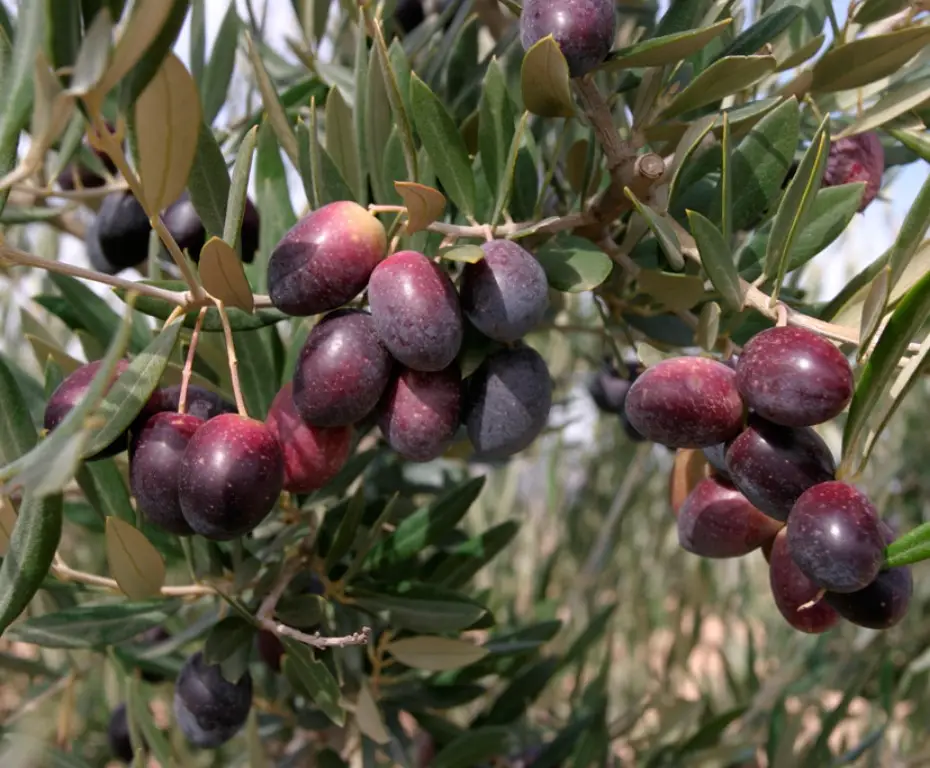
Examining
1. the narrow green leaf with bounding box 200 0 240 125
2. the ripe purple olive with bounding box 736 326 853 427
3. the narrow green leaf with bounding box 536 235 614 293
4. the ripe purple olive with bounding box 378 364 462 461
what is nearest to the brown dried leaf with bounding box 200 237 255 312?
the ripe purple olive with bounding box 378 364 462 461

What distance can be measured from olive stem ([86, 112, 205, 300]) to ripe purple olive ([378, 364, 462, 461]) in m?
0.15

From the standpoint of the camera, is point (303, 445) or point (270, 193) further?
point (270, 193)

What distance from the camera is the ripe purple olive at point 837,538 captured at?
49cm

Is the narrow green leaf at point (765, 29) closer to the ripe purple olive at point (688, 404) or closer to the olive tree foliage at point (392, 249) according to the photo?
the olive tree foliage at point (392, 249)

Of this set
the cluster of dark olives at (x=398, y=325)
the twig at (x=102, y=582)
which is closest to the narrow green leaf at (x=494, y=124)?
the cluster of dark olives at (x=398, y=325)

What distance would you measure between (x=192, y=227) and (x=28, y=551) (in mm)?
401

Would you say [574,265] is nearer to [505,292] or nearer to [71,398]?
[505,292]

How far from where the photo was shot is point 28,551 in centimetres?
55

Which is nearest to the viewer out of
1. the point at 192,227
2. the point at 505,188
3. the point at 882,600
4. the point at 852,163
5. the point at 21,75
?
the point at 21,75

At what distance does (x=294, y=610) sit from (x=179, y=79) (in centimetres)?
46

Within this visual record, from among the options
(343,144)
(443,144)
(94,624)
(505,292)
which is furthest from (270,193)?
(94,624)

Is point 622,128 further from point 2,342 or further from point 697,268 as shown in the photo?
point 2,342

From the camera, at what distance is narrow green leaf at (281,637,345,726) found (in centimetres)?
71

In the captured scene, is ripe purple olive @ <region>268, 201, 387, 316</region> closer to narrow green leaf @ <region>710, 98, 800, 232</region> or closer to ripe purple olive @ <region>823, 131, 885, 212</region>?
narrow green leaf @ <region>710, 98, 800, 232</region>
